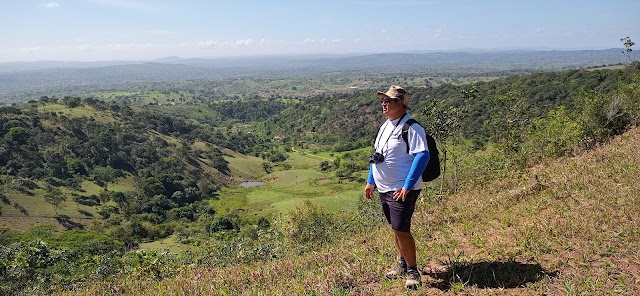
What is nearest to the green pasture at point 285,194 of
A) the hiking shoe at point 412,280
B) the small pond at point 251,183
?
the small pond at point 251,183

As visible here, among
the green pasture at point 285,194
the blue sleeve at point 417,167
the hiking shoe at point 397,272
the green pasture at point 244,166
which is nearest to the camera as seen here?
the blue sleeve at point 417,167

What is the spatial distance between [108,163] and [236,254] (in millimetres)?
81692

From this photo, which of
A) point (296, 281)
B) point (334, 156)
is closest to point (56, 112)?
point (334, 156)

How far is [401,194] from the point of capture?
12.3ft

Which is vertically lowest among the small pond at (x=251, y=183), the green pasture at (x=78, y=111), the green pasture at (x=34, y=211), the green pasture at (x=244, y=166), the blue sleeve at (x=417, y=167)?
the small pond at (x=251, y=183)

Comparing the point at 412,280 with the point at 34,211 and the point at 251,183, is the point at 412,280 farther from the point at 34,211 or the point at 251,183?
the point at 251,183

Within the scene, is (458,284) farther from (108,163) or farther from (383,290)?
(108,163)

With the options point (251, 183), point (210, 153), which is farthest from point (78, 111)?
point (251, 183)

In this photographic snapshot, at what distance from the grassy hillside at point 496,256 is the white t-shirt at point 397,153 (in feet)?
3.87

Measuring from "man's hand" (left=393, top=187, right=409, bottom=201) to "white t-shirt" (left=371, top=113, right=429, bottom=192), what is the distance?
0.30 ft

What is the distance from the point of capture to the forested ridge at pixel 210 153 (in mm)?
10898

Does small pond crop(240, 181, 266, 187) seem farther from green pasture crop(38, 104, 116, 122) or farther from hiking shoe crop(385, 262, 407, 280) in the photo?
hiking shoe crop(385, 262, 407, 280)

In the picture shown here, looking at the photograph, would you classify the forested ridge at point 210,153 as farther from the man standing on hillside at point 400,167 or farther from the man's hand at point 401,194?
the man's hand at point 401,194

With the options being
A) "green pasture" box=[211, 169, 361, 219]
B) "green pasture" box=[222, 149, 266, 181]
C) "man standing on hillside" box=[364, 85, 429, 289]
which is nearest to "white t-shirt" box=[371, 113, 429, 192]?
"man standing on hillside" box=[364, 85, 429, 289]
